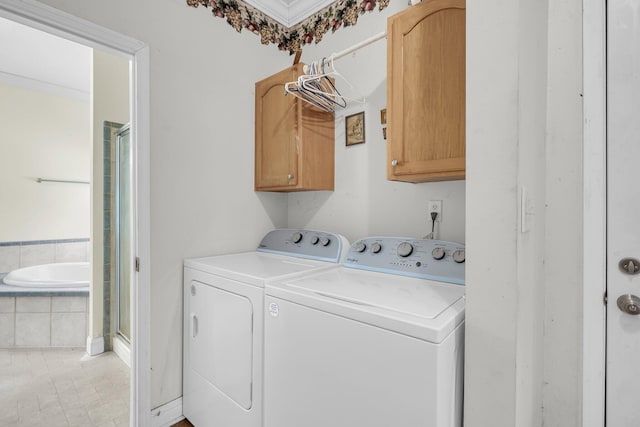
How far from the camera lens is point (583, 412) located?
1.10 metres

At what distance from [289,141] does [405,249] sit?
1008 millimetres

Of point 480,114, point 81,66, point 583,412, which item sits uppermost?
point 81,66

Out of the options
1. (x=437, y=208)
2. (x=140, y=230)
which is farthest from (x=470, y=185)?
(x=140, y=230)

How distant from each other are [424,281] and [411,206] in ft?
1.76

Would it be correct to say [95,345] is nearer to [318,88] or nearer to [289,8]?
[318,88]

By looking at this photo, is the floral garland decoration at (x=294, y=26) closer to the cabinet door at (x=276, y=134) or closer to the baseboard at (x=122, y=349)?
the cabinet door at (x=276, y=134)

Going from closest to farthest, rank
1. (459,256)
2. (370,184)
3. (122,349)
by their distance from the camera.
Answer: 1. (459,256)
2. (370,184)
3. (122,349)

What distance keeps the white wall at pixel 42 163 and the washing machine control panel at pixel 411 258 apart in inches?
157

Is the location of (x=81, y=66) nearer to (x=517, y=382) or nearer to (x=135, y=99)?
(x=135, y=99)

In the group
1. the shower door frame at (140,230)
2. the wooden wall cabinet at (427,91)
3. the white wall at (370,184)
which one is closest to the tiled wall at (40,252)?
the shower door frame at (140,230)

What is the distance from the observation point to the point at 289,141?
1901 mm

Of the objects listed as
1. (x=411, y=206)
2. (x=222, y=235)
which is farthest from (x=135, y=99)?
(x=411, y=206)

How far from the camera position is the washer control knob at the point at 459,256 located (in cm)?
124

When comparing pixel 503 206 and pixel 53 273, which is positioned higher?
pixel 503 206
